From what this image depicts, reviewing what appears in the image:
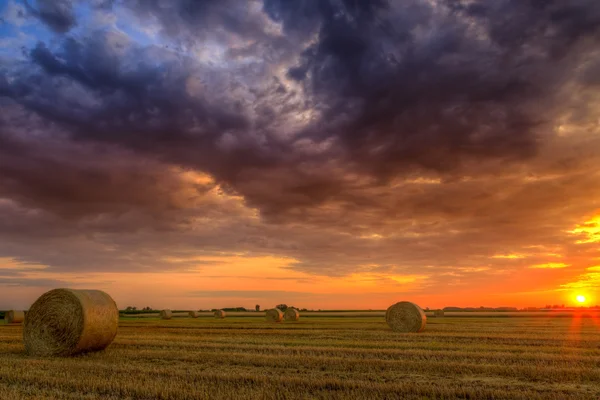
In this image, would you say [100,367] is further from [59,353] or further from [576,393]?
[576,393]

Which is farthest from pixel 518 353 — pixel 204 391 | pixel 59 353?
pixel 59 353

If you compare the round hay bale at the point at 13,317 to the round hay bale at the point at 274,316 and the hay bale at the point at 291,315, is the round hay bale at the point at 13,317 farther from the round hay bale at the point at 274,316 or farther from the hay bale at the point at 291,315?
the hay bale at the point at 291,315

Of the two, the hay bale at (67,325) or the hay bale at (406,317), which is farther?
the hay bale at (406,317)

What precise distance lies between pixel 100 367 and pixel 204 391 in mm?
4560

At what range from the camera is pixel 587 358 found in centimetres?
1327

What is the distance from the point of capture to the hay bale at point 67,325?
606 inches

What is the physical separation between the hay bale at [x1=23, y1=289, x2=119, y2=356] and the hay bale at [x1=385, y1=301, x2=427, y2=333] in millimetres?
14695

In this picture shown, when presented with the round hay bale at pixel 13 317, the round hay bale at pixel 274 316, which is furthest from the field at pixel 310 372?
the round hay bale at pixel 13 317

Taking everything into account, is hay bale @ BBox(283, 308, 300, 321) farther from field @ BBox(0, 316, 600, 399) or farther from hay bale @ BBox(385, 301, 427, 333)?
field @ BBox(0, 316, 600, 399)

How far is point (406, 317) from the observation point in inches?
1016

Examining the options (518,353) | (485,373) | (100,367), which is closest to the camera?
(485,373)

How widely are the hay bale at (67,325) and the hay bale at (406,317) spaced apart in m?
14.7

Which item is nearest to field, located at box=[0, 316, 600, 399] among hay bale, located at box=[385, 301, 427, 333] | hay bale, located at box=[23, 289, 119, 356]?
hay bale, located at box=[23, 289, 119, 356]

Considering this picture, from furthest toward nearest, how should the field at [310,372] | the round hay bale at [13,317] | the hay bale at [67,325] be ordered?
1. the round hay bale at [13,317]
2. the hay bale at [67,325]
3. the field at [310,372]
